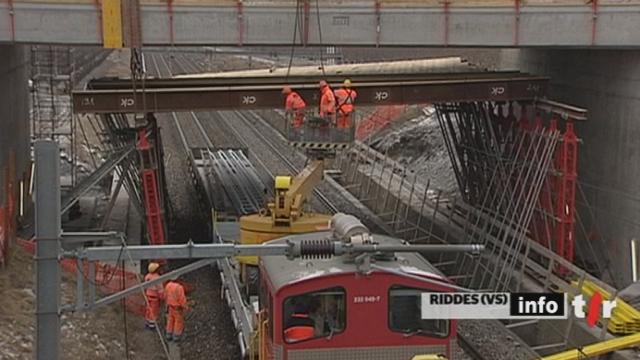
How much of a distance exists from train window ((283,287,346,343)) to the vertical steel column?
324 centimetres

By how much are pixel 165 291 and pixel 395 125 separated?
30.6m

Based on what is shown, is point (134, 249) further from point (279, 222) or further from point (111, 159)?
point (111, 159)

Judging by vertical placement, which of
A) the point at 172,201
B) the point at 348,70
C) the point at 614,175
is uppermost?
the point at 348,70

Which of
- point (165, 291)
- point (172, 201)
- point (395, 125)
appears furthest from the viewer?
point (395, 125)

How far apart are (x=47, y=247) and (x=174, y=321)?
9.66 metres

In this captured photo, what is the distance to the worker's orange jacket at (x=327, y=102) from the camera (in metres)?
20.6

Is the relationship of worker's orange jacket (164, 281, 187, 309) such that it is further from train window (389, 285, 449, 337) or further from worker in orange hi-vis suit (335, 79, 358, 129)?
train window (389, 285, 449, 337)

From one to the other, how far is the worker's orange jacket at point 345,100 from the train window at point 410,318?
10347 millimetres

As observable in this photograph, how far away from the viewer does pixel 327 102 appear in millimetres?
20609

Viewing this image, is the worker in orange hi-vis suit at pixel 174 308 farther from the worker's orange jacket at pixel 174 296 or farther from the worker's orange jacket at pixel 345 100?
the worker's orange jacket at pixel 345 100

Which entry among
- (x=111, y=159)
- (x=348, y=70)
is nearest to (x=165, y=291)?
(x=111, y=159)

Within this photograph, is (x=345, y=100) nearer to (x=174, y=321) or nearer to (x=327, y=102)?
(x=327, y=102)

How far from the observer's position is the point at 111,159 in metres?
22.6

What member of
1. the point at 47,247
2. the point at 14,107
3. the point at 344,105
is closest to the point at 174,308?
the point at 344,105
